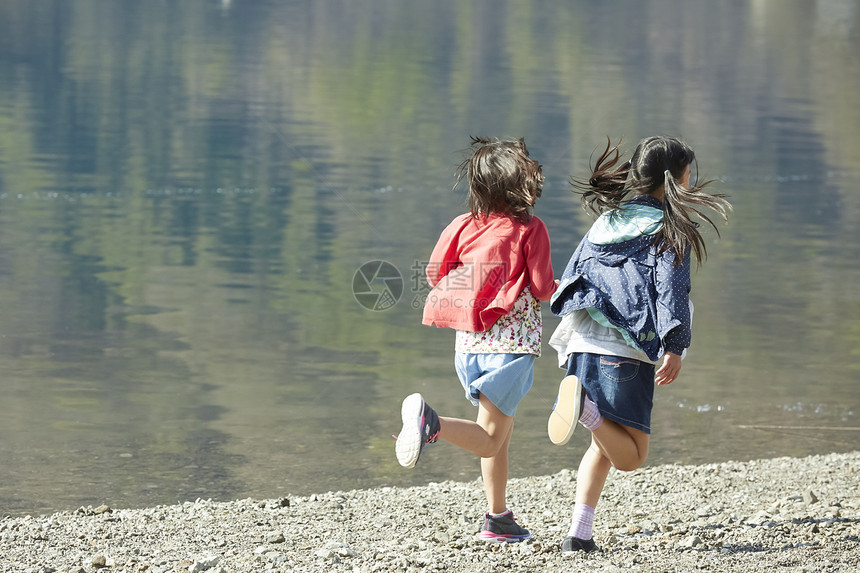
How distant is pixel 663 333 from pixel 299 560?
1.47 meters

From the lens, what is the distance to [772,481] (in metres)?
5.80

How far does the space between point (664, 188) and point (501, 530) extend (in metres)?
1.37

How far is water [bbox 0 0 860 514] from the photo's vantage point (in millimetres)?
6746

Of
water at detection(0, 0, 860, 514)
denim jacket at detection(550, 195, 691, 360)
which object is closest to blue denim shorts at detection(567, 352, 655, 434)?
denim jacket at detection(550, 195, 691, 360)

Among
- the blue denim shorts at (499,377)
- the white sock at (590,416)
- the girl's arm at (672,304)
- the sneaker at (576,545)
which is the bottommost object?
the sneaker at (576,545)

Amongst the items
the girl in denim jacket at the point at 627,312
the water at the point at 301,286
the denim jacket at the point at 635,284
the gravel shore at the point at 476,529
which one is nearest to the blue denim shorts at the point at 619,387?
the girl in denim jacket at the point at 627,312

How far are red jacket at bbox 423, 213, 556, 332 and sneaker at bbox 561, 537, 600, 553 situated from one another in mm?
798

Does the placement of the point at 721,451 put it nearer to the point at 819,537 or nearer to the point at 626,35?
the point at 819,537

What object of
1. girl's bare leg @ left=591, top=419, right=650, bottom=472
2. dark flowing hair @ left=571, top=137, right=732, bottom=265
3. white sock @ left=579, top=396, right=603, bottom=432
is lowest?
girl's bare leg @ left=591, top=419, right=650, bottom=472

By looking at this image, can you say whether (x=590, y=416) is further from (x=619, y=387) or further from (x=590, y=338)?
(x=590, y=338)

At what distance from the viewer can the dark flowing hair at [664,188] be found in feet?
14.3

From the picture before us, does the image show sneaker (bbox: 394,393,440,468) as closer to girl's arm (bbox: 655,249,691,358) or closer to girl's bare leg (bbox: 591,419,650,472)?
girl's bare leg (bbox: 591,419,650,472)

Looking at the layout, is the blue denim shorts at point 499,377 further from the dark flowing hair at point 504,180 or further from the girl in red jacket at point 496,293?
the dark flowing hair at point 504,180

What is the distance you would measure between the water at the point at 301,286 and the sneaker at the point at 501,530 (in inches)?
63.4
